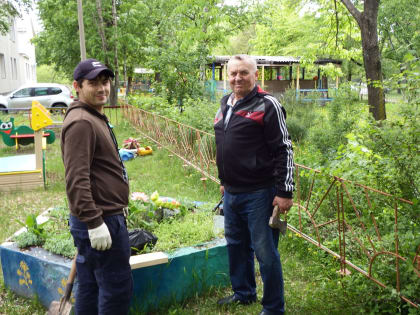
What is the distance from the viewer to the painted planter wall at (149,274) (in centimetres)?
332

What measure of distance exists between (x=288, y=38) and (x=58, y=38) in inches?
730

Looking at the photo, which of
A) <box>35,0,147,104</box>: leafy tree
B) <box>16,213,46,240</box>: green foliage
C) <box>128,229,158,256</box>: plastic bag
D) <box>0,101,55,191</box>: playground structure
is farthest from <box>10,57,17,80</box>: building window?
<box>128,229,158,256</box>: plastic bag

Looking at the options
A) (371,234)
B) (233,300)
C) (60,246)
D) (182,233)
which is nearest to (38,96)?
(60,246)

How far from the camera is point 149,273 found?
3342 millimetres

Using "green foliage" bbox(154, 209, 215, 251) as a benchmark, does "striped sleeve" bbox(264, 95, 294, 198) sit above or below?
above

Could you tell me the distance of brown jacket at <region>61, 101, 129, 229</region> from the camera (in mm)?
2240

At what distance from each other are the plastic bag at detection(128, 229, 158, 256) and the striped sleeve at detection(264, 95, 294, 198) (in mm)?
1365

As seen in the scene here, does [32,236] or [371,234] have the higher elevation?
[371,234]

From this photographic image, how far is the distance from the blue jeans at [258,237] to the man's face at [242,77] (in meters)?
0.76

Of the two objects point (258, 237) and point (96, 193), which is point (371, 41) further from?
point (96, 193)

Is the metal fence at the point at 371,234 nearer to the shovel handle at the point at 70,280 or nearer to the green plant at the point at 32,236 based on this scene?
the shovel handle at the point at 70,280

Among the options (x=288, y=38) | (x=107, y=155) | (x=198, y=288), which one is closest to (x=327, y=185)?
(x=198, y=288)

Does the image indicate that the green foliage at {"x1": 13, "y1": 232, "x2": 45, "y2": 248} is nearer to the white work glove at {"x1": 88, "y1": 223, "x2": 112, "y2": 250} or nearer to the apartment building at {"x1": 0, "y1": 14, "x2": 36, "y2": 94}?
the white work glove at {"x1": 88, "y1": 223, "x2": 112, "y2": 250}

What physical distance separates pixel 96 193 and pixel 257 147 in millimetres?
1192
